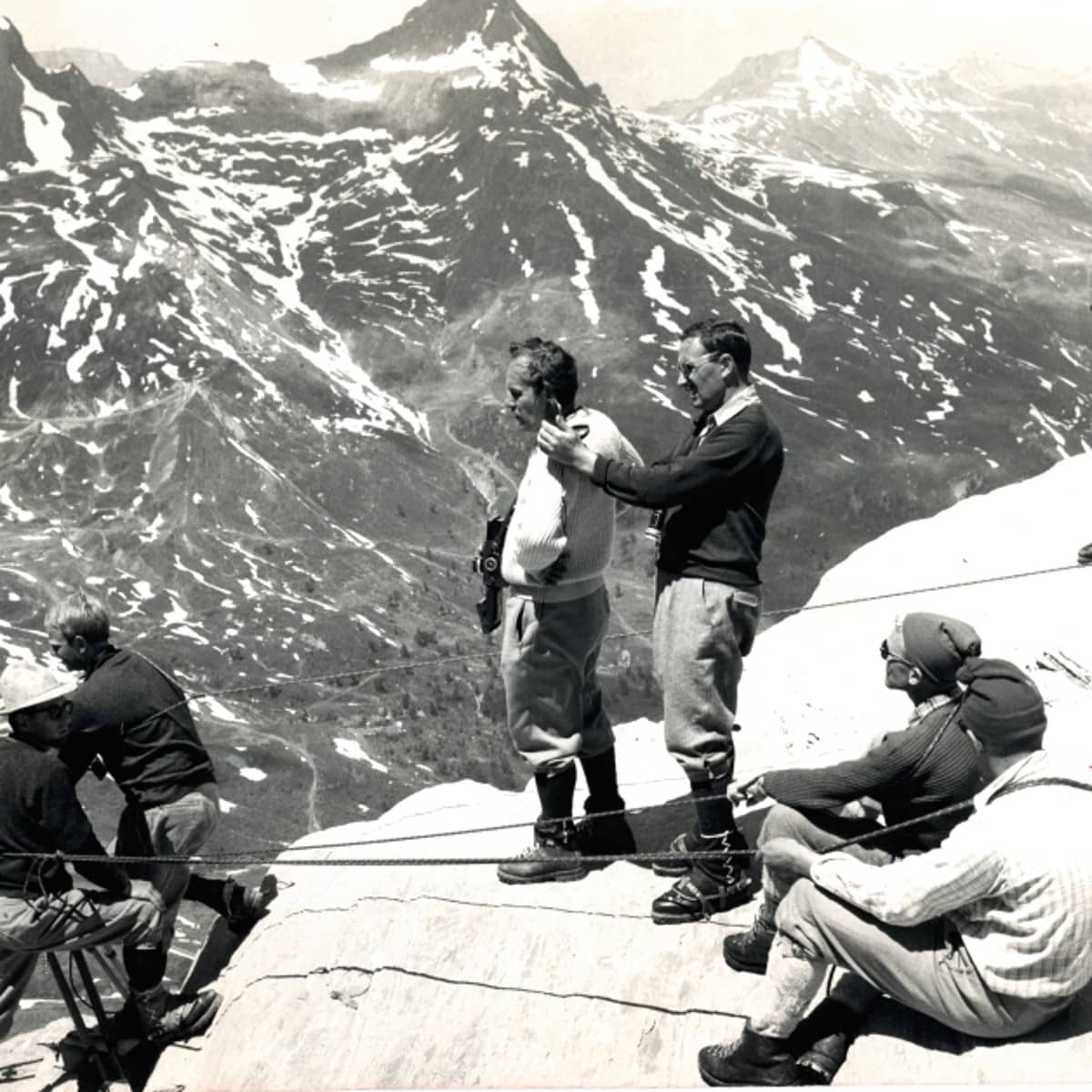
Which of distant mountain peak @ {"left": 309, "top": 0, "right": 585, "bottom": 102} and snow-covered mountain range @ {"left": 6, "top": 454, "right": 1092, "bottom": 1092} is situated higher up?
snow-covered mountain range @ {"left": 6, "top": 454, "right": 1092, "bottom": 1092}

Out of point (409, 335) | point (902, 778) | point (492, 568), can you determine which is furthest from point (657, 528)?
point (409, 335)

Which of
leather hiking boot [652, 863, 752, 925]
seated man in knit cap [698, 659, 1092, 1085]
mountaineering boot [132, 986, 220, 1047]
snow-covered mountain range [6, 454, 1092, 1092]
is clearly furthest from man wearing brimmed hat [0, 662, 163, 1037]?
seated man in knit cap [698, 659, 1092, 1085]

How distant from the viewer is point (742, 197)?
35.2 m

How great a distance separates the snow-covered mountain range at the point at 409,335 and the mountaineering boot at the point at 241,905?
17433mm

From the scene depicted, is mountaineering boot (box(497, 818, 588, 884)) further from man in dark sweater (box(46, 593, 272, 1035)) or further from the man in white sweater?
man in dark sweater (box(46, 593, 272, 1035))

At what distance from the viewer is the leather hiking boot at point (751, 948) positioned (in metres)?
3.52

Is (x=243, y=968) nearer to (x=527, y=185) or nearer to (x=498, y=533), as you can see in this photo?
(x=498, y=533)

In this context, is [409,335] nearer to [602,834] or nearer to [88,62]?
[88,62]

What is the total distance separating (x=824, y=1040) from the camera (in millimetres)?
3188

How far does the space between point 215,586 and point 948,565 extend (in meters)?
20.7

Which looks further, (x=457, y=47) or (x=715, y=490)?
(x=457, y=47)

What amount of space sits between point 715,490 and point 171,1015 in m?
2.21

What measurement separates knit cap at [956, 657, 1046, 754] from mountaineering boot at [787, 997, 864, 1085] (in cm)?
77

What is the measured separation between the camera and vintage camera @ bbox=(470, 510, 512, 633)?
160 inches
